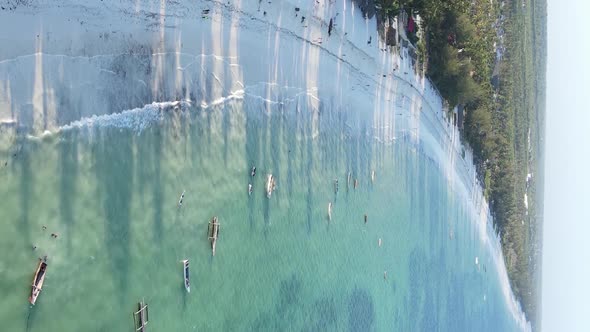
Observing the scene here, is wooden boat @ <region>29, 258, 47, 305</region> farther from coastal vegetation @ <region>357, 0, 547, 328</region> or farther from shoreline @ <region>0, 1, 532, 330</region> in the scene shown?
coastal vegetation @ <region>357, 0, 547, 328</region>

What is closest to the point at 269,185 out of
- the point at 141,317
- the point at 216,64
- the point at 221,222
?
the point at 221,222

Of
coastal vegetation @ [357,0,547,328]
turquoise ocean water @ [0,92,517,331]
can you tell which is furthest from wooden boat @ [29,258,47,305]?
coastal vegetation @ [357,0,547,328]

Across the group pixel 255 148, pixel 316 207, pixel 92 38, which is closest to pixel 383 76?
pixel 316 207

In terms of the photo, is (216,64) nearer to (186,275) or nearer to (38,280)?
(186,275)

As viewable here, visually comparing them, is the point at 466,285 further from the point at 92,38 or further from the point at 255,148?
the point at 92,38

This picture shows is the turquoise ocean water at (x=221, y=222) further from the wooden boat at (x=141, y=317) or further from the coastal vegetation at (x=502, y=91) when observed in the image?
the coastal vegetation at (x=502, y=91)

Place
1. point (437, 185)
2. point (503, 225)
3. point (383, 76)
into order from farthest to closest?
point (503, 225) < point (437, 185) < point (383, 76)
